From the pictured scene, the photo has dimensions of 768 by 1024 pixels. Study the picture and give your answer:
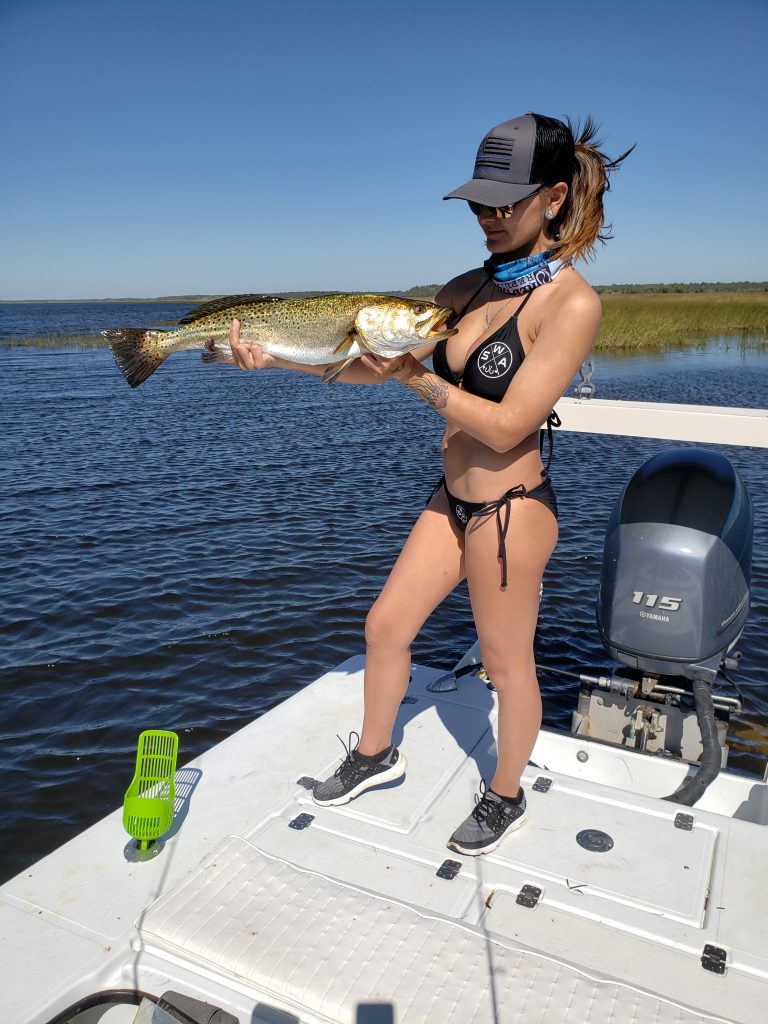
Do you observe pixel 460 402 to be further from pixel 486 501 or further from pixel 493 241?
pixel 493 241

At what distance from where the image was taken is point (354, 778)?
3488 mm

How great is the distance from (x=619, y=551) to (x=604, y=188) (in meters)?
2.09

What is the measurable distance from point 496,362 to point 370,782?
6.20 ft

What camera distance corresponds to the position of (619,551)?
4.43 meters

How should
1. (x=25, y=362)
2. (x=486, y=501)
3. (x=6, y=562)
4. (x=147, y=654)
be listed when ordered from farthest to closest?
(x=25, y=362), (x=6, y=562), (x=147, y=654), (x=486, y=501)

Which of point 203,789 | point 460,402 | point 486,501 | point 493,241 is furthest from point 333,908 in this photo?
point 493,241

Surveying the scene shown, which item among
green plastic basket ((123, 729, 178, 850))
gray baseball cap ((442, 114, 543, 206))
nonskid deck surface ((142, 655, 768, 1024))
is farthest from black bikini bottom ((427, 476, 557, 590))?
green plastic basket ((123, 729, 178, 850))

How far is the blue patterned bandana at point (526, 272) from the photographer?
2914 millimetres

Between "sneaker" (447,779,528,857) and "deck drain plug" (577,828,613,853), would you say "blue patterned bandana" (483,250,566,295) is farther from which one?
"deck drain plug" (577,828,613,853)

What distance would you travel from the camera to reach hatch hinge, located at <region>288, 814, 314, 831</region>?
10.8 ft

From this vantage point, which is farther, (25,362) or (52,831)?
(25,362)

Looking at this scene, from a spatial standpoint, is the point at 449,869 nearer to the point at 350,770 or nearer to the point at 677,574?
the point at 350,770

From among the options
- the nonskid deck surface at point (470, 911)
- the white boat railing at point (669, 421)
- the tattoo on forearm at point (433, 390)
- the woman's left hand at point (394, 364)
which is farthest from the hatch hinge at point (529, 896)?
the white boat railing at point (669, 421)

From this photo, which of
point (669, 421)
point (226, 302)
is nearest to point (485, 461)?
point (226, 302)
